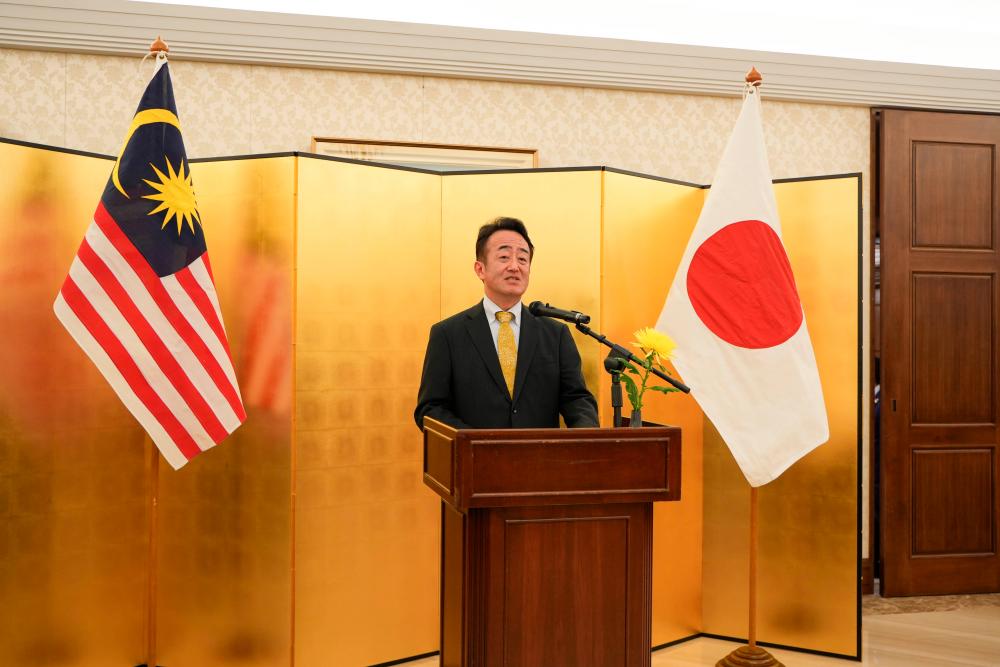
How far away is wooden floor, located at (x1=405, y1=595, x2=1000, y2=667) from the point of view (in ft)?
12.4

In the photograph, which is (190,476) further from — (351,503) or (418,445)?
(418,445)

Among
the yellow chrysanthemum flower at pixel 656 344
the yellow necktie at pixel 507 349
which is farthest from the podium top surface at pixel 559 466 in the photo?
the yellow necktie at pixel 507 349

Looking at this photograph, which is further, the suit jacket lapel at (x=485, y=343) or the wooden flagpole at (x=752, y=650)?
the wooden flagpole at (x=752, y=650)

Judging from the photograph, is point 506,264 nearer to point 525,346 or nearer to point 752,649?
point 525,346

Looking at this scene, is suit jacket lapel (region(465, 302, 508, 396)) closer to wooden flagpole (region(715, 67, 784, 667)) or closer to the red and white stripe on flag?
the red and white stripe on flag

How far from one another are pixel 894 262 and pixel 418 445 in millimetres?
3085

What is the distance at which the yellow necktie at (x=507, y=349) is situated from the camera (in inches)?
111

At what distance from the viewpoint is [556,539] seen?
2.20m

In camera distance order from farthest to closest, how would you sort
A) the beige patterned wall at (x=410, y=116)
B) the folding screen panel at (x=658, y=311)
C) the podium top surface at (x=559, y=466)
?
the beige patterned wall at (x=410, y=116)
the folding screen panel at (x=658, y=311)
the podium top surface at (x=559, y=466)

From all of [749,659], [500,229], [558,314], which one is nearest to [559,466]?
[558,314]

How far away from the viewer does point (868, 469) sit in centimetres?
480

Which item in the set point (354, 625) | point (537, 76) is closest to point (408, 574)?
point (354, 625)

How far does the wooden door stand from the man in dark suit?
111 inches

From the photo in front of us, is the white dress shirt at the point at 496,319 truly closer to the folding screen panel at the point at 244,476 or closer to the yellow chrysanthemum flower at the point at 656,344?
the yellow chrysanthemum flower at the point at 656,344
